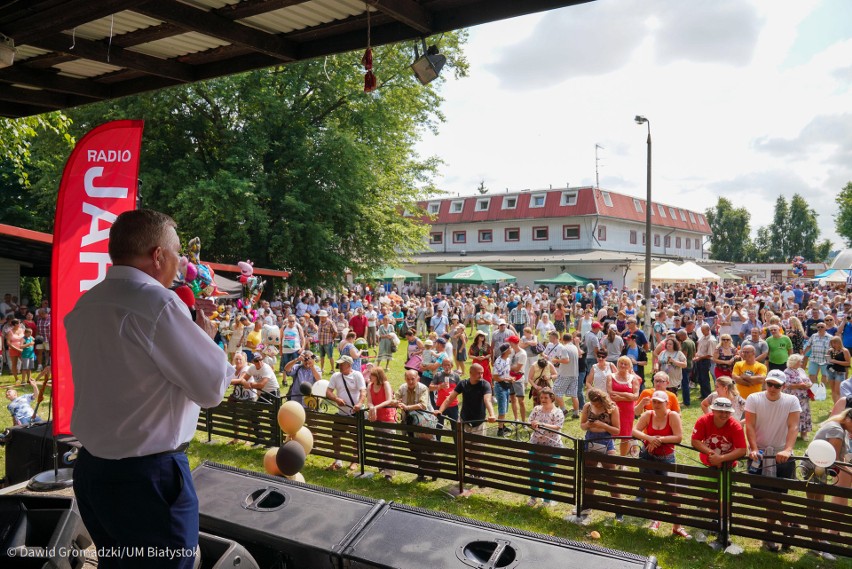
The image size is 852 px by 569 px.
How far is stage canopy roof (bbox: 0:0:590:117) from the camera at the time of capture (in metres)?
3.61

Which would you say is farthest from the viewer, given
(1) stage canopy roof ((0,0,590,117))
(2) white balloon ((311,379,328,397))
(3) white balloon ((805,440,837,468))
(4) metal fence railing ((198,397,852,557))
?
(2) white balloon ((311,379,328,397))

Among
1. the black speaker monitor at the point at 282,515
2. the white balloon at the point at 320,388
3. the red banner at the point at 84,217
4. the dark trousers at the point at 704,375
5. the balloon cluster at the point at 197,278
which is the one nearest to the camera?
the black speaker monitor at the point at 282,515

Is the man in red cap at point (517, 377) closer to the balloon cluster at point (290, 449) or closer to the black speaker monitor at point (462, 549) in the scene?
the balloon cluster at point (290, 449)

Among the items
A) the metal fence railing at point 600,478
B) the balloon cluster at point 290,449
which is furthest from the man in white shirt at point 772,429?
the balloon cluster at point 290,449

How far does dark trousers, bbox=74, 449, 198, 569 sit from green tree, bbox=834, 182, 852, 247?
227 feet

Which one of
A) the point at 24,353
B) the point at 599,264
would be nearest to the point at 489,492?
the point at 24,353

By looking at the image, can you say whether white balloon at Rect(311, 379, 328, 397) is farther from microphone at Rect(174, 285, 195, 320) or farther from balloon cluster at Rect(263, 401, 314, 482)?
microphone at Rect(174, 285, 195, 320)

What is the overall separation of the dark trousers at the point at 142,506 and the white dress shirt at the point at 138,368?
0.20ft

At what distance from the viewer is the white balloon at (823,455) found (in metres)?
5.61

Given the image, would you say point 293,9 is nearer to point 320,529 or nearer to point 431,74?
point 431,74

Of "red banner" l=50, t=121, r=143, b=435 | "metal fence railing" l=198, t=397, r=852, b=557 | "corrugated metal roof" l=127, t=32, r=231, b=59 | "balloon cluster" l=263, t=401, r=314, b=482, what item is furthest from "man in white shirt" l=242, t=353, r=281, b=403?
"corrugated metal roof" l=127, t=32, r=231, b=59

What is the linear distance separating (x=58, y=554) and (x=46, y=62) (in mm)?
3730

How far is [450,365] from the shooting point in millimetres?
9820

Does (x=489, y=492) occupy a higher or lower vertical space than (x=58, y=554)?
lower
